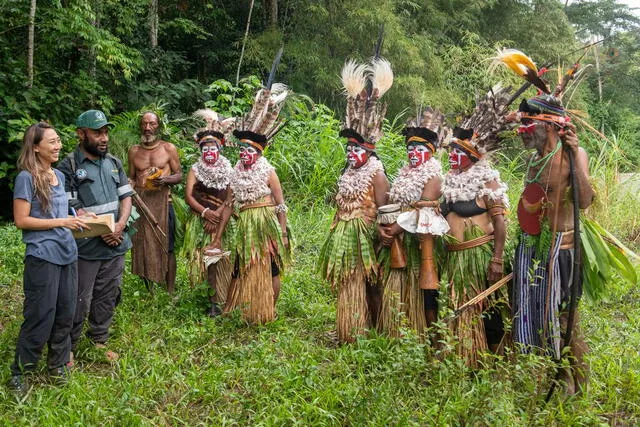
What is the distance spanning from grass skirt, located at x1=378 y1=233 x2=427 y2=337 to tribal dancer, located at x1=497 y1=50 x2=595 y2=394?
79 centimetres

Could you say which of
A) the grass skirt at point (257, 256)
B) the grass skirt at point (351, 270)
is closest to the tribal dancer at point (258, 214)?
the grass skirt at point (257, 256)

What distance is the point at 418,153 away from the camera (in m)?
4.11

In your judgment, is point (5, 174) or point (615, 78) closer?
point (5, 174)

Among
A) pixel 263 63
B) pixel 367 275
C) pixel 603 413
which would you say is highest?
pixel 263 63

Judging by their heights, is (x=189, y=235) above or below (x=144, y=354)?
above

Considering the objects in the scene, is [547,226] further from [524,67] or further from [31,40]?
[31,40]

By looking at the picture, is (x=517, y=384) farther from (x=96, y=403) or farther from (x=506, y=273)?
(x=96, y=403)

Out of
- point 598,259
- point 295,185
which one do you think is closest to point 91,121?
point 598,259

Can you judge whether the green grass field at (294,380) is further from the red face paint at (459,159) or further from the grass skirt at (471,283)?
the red face paint at (459,159)

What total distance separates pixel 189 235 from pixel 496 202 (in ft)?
9.33

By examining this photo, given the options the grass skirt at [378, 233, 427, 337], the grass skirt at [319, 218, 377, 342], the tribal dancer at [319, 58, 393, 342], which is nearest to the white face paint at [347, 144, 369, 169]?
the tribal dancer at [319, 58, 393, 342]

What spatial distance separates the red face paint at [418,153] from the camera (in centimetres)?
411

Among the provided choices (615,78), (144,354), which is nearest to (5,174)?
(144,354)

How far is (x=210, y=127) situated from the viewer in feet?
17.1
